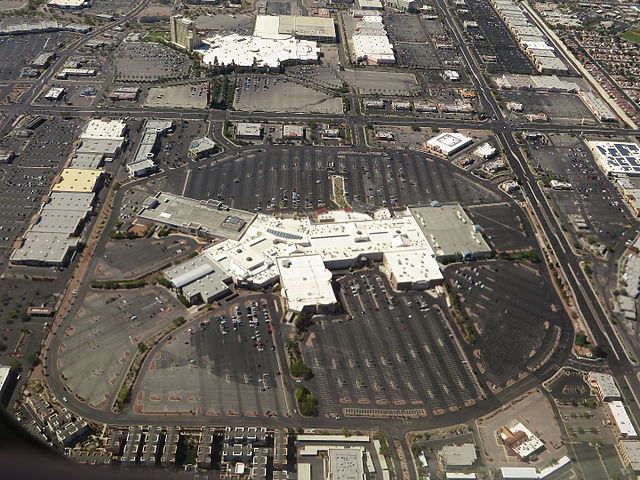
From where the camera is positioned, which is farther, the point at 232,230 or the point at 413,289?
the point at 232,230

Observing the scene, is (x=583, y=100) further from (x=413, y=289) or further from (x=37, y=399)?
(x=37, y=399)

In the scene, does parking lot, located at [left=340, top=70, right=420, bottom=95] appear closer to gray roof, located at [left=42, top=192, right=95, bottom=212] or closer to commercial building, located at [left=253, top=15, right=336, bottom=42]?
→ commercial building, located at [left=253, top=15, right=336, bottom=42]

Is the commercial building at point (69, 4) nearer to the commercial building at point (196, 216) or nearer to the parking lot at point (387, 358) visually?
the commercial building at point (196, 216)

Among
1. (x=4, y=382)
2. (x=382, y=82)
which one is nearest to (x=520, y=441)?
(x=4, y=382)

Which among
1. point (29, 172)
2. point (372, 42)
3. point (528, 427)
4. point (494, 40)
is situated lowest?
point (528, 427)

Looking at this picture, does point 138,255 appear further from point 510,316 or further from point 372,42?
point 372,42

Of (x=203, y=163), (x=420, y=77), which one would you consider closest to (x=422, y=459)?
(x=203, y=163)

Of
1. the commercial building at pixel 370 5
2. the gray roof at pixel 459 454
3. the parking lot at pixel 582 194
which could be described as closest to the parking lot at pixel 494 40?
the commercial building at pixel 370 5
